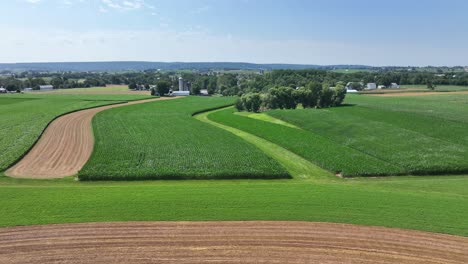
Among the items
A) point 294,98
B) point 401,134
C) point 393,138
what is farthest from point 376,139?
point 294,98

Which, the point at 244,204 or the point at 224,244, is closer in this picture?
the point at 224,244

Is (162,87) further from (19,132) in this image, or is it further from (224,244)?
(224,244)

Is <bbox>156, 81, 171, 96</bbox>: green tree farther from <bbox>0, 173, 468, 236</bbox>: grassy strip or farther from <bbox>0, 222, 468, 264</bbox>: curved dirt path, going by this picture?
<bbox>0, 222, 468, 264</bbox>: curved dirt path

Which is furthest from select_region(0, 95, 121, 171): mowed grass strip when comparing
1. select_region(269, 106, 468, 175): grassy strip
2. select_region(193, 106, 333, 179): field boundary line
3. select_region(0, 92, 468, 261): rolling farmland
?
select_region(269, 106, 468, 175): grassy strip

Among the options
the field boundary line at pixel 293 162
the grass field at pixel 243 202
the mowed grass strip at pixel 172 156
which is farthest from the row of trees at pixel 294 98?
the grass field at pixel 243 202

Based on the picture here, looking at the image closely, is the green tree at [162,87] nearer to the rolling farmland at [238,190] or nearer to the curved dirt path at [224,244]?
the rolling farmland at [238,190]

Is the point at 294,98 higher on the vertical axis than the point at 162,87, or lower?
higher

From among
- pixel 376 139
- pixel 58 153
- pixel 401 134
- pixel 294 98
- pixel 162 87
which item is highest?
pixel 294 98

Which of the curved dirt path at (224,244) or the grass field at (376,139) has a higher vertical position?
the curved dirt path at (224,244)
